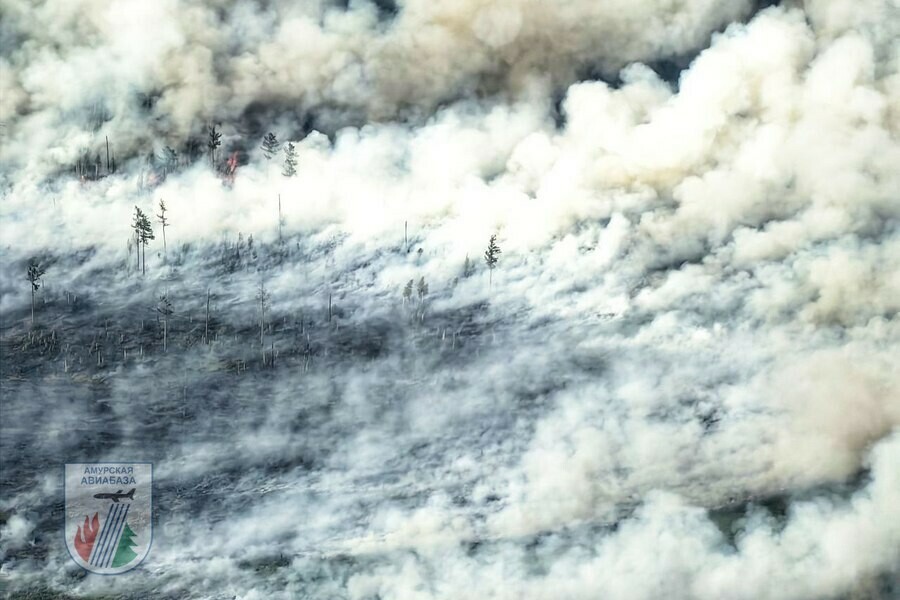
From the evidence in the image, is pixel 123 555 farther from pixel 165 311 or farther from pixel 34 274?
pixel 34 274

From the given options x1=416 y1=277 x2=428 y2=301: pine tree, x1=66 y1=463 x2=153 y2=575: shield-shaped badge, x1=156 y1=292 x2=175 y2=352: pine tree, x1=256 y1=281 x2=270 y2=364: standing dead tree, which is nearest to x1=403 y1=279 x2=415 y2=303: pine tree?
x1=416 y1=277 x2=428 y2=301: pine tree

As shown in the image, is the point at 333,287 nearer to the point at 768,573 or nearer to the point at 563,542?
the point at 563,542

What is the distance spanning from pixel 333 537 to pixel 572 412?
27.3m

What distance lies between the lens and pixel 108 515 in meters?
111

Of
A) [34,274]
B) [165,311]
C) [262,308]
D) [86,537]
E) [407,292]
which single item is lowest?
[86,537]

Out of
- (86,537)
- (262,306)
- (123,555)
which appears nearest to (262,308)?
(262,306)

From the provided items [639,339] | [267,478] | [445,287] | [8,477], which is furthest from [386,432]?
[8,477]

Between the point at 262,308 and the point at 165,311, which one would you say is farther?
the point at 262,308

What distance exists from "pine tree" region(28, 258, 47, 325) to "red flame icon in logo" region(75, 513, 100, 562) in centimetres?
2944

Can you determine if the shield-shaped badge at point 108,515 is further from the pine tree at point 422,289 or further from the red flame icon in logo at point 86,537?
the pine tree at point 422,289

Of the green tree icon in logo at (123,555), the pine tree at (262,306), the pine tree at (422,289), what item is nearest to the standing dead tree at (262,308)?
the pine tree at (262,306)

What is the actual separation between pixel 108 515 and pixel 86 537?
2.76 m

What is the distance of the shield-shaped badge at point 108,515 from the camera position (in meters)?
109

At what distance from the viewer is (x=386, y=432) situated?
11956 cm
